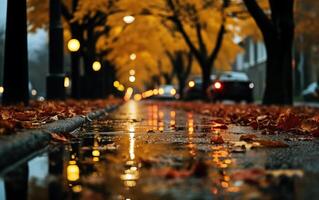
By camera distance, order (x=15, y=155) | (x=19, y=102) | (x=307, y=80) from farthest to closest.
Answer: (x=307, y=80)
(x=19, y=102)
(x=15, y=155)

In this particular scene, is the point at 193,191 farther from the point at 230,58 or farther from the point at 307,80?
the point at 307,80

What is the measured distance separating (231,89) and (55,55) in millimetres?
14028

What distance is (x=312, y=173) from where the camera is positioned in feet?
18.8

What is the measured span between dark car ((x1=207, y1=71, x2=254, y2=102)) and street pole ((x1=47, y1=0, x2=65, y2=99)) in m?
12.6

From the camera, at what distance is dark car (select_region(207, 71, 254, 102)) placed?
34.2 m

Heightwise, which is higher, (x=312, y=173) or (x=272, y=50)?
(x=272, y=50)

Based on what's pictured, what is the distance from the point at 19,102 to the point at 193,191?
12.1m

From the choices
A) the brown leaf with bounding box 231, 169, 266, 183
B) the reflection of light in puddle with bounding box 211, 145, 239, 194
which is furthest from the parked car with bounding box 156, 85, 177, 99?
the brown leaf with bounding box 231, 169, 266, 183

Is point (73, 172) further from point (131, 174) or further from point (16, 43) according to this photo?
point (16, 43)

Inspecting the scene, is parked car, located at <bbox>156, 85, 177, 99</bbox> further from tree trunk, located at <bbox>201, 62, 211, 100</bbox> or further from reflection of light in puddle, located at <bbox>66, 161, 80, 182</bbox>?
reflection of light in puddle, located at <bbox>66, 161, 80, 182</bbox>

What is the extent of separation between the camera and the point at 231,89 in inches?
1357

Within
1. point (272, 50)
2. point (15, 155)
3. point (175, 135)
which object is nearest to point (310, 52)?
point (272, 50)

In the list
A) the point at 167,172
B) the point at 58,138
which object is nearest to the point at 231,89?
the point at 58,138

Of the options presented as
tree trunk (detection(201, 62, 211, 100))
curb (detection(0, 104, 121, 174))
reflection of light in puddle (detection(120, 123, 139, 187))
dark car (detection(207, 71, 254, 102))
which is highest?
tree trunk (detection(201, 62, 211, 100))
